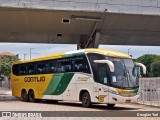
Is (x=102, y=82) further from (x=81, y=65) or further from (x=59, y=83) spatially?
(x=59, y=83)

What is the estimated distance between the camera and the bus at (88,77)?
17.9 metres

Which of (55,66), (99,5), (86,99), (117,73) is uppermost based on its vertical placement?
(99,5)

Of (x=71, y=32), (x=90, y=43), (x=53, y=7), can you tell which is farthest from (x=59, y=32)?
(x=53, y=7)

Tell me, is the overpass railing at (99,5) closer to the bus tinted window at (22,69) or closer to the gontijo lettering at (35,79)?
the gontijo lettering at (35,79)

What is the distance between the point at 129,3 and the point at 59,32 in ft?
22.7

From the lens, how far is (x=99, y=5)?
21.9 metres

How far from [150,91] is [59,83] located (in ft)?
17.2

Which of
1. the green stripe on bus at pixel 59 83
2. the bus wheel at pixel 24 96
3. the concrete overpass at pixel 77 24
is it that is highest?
the concrete overpass at pixel 77 24

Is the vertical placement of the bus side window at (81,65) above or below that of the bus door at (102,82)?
above

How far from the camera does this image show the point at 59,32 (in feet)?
89.6

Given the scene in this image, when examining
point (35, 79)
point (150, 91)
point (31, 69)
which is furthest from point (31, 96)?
point (150, 91)

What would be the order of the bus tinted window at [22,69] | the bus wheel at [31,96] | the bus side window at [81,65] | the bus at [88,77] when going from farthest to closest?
the bus tinted window at [22,69], the bus wheel at [31,96], the bus side window at [81,65], the bus at [88,77]

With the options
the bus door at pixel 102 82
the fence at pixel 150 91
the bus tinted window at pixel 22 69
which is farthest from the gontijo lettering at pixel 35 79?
the fence at pixel 150 91

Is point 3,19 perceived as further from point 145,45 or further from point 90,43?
point 145,45
